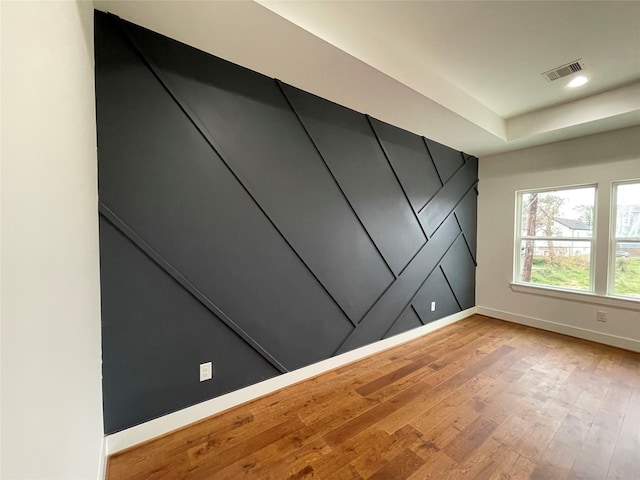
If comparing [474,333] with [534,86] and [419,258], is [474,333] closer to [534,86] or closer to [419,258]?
[419,258]

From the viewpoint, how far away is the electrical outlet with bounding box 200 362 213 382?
5.81ft

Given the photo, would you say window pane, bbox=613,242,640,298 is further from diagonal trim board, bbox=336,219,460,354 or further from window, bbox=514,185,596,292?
diagonal trim board, bbox=336,219,460,354

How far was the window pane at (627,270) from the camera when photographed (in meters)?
2.99

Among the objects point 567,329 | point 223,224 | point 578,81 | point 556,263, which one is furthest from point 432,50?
point 567,329

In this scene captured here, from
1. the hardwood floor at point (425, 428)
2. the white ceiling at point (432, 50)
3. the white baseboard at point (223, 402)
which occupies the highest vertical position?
the white ceiling at point (432, 50)

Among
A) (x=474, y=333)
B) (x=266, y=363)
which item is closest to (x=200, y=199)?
(x=266, y=363)

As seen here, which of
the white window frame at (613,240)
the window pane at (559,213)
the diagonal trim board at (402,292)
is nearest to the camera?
the diagonal trim board at (402,292)

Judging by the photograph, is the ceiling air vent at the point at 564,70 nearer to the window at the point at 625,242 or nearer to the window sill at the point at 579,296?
the window at the point at 625,242

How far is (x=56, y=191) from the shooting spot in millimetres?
778

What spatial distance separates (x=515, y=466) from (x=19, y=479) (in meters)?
2.10

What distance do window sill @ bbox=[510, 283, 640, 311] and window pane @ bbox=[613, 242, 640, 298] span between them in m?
0.11

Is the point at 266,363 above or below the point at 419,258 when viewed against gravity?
below

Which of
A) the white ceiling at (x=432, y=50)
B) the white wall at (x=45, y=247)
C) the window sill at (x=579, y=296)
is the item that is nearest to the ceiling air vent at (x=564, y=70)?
the white ceiling at (x=432, y=50)

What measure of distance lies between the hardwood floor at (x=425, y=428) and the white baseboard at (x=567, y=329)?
0.56 m
